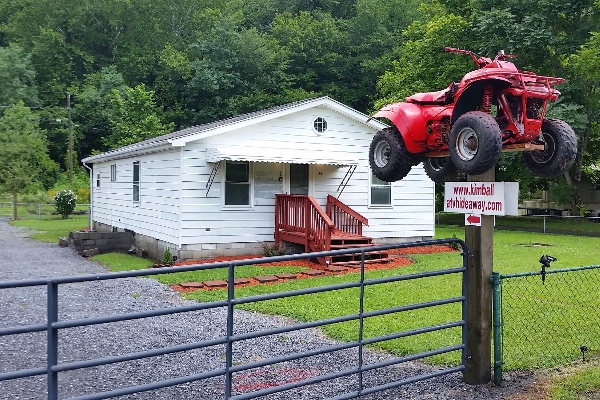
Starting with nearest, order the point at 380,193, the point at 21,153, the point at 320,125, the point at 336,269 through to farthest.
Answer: the point at 336,269
the point at 320,125
the point at 380,193
the point at 21,153

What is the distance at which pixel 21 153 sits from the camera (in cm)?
2822

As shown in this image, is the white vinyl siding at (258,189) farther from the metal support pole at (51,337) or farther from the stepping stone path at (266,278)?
the metal support pole at (51,337)

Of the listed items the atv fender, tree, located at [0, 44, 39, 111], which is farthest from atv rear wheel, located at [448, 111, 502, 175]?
tree, located at [0, 44, 39, 111]

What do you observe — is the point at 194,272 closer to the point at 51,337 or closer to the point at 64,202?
the point at 51,337

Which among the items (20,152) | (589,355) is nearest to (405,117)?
(589,355)

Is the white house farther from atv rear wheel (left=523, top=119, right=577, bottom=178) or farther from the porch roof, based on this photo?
atv rear wheel (left=523, top=119, right=577, bottom=178)

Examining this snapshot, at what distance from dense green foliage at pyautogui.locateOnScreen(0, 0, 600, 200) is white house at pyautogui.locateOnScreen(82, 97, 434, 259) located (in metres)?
11.7

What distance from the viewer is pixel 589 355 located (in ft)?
18.6

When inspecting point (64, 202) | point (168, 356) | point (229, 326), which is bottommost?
point (168, 356)

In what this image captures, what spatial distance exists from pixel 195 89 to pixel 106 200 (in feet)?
74.2

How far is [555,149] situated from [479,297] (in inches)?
55.0

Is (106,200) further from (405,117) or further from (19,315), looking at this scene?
(405,117)

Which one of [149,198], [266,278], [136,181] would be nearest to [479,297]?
[266,278]

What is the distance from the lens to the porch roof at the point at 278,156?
12.6m
